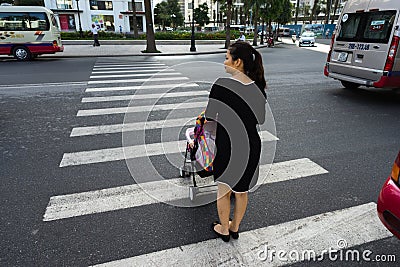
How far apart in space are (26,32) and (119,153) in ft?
47.5

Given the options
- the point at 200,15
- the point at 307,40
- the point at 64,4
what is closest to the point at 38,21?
the point at 307,40

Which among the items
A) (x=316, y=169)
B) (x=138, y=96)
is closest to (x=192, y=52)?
(x=138, y=96)

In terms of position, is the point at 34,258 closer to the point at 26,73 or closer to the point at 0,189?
the point at 0,189

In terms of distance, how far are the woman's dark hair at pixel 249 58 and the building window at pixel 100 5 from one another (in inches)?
2222

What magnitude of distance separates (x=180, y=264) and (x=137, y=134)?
3.25 m

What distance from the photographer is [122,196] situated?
3418 millimetres

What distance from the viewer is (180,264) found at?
2.44 m

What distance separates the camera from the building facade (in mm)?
49312

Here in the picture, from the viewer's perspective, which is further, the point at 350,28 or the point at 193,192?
Result: the point at 350,28

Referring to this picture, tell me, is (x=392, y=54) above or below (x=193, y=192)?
above

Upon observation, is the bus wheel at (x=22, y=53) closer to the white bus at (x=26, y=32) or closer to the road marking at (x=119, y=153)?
the white bus at (x=26, y=32)

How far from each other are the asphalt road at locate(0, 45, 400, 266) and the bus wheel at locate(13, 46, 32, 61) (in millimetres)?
9439

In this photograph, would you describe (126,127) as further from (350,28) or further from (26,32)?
(26,32)

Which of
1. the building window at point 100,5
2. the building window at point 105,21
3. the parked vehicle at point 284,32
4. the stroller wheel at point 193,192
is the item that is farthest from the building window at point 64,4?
the stroller wheel at point 193,192
